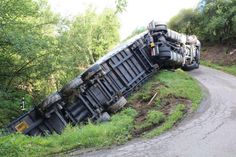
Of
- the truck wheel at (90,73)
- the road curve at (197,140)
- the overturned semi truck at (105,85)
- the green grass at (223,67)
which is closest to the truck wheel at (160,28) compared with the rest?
the overturned semi truck at (105,85)

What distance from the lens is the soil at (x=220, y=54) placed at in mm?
26484

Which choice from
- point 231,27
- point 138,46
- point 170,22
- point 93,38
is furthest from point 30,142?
point 170,22

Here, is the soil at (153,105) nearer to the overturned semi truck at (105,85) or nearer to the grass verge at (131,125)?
the grass verge at (131,125)

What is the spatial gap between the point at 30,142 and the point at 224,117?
5751mm

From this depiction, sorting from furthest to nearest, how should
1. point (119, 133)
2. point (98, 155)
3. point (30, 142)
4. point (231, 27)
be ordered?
point (231, 27) < point (119, 133) < point (30, 142) < point (98, 155)

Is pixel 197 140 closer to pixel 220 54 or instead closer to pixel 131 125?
pixel 131 125

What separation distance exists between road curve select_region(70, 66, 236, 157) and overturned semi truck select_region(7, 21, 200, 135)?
266 cm

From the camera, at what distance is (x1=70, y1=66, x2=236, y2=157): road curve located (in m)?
8.33

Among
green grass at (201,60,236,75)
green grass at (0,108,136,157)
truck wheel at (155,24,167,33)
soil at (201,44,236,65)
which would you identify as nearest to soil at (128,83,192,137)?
green grass at (0,108,136,157)

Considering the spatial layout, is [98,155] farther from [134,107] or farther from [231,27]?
[231,27]

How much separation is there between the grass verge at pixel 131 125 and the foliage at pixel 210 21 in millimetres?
15543

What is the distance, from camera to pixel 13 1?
12.7 meters

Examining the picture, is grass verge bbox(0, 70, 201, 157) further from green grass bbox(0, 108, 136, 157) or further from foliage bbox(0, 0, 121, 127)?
foliage bbox(0, 0, 121, 127)

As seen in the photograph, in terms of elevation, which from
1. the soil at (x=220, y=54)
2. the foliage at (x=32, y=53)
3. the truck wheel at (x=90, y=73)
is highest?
the foliage at (x=32, y=53)
